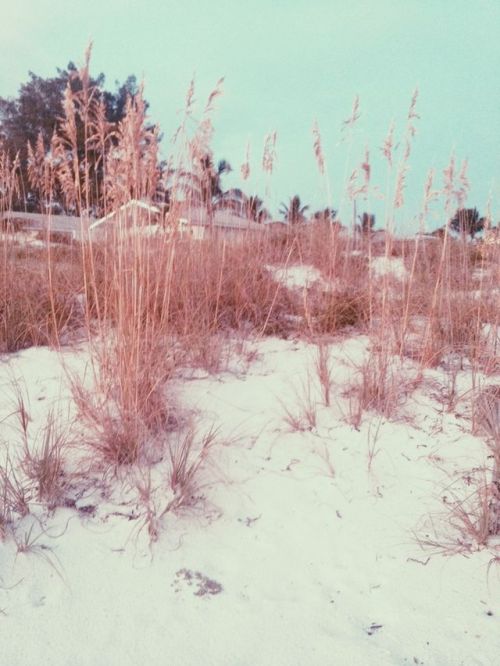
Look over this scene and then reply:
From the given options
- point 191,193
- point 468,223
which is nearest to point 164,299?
point 191,193

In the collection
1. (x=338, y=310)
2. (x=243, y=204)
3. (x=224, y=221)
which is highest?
(x=243, y=204)

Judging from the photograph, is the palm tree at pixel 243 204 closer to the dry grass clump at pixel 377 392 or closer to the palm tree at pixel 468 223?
the palm tree at pixel 468 223

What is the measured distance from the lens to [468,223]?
13.8ft

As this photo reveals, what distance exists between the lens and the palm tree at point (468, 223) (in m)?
3.82

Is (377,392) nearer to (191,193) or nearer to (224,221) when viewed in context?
(191,193)

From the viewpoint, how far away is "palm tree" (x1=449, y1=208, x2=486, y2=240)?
382 centimetres

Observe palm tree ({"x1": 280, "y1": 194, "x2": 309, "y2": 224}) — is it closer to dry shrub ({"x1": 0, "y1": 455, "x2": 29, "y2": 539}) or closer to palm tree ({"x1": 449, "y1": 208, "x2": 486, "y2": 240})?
palm tree ({"x1": 449, "y1": 208, "x2": 486, "y2": 240})

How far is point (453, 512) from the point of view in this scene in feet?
5.34

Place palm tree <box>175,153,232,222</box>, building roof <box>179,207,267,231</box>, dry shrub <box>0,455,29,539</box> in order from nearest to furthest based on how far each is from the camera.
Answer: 1. dry shrub <box>0,455,29,539</box>
2. palm tree <box>175,153,232,222</box>
3. building roof <box>179,207,267,231</box>

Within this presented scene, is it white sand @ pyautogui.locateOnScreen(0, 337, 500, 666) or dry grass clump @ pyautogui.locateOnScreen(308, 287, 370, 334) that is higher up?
dry grass clump @ pyautogui.locateOnScreen(308, 287, 370, 334)

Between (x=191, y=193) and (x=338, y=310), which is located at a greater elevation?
(x=191, y=193)

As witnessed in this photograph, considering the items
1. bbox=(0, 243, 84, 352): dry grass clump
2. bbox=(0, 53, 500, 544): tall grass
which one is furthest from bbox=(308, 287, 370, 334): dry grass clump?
bbox=(0, 243, 84, 352): dry grass clump

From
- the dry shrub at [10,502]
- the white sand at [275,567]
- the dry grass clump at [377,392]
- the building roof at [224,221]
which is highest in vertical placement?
the building roof at [224,221]

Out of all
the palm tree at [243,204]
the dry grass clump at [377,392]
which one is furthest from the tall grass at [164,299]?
the palm tree at [243,204]
